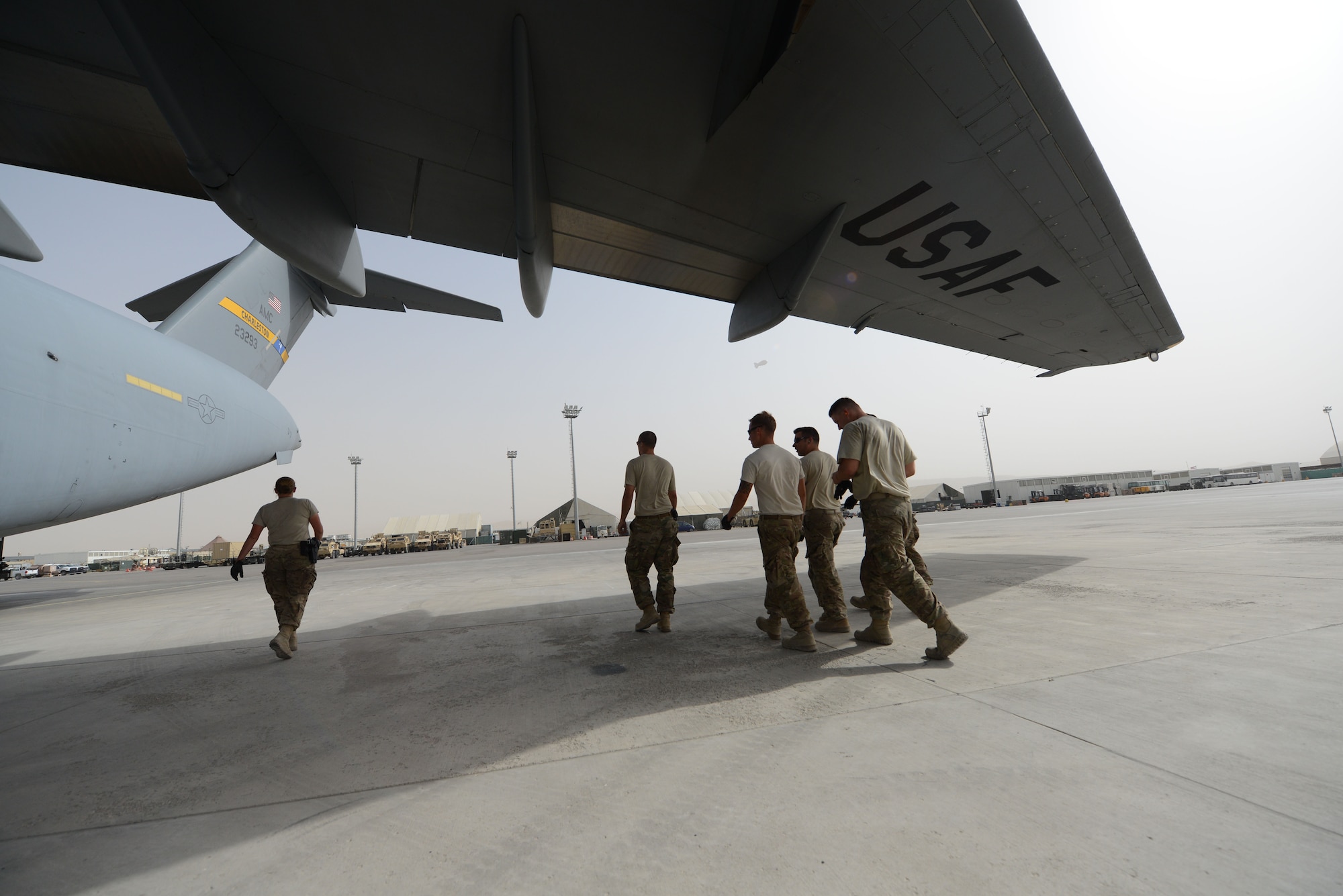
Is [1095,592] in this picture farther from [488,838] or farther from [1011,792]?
[488,838]

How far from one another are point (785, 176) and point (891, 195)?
90cm

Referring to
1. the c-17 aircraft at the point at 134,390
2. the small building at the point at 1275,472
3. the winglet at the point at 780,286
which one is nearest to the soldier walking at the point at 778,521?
the winglet at the point at 780,286

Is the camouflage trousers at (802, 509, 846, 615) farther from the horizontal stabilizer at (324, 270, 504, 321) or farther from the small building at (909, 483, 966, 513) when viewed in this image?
the small building at (909, 483, 966, 513)

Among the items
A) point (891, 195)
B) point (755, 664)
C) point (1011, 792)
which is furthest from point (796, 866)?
point (891, 195)

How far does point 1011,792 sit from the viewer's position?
1.59 meters

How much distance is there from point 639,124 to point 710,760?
3.30m

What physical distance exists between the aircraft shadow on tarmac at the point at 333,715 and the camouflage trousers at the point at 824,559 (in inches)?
19.2

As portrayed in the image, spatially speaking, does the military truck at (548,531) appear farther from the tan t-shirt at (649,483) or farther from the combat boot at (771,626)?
the combat boot at (771,626)

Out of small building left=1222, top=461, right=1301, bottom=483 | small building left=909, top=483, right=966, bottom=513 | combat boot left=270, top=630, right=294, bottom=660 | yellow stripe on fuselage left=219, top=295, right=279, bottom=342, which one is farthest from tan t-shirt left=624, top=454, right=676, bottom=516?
small building left=1222, top=461, right=1301, bottom=483

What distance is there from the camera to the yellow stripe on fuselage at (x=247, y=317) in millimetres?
6672

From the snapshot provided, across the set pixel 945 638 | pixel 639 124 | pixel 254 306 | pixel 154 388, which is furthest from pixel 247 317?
pixel 945 638

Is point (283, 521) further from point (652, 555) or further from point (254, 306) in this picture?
point (254, 306)

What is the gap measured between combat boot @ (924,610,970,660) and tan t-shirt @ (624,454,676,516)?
88.3 inches

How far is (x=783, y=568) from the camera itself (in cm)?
366
